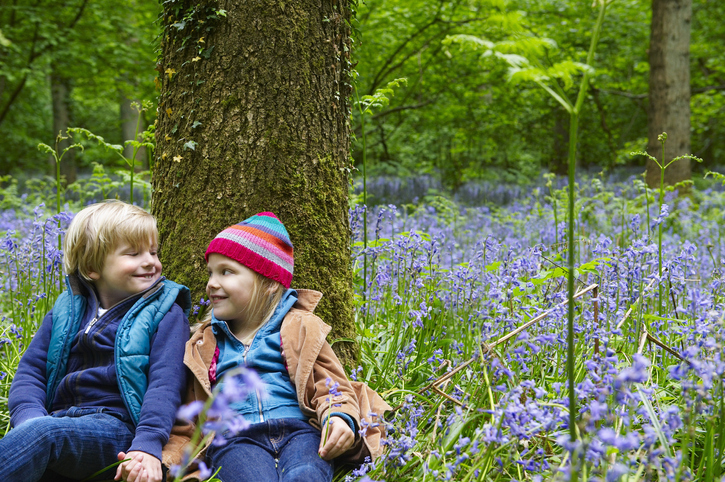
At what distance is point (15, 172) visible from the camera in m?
19.4

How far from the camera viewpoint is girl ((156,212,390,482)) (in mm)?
1927

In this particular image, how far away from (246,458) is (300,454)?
0.19 meters

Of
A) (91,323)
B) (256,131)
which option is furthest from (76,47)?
(91,323)

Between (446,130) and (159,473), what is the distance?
39.8ft

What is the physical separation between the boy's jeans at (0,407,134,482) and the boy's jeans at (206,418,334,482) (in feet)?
1.19

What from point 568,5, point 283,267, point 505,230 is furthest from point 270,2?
point 568,5

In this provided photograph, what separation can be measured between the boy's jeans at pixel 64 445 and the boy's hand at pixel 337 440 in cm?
76

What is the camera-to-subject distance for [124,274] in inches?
87.7

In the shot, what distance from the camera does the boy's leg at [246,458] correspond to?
185 centimetres

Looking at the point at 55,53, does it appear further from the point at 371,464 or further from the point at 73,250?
the point at 371,464

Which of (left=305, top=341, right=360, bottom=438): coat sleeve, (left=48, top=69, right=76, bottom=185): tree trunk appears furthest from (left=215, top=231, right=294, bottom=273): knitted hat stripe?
(left=48, top=69, right=76, bottom=185): tree trunk

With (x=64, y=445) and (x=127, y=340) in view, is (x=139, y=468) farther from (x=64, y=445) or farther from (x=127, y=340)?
(x=127, y=340)

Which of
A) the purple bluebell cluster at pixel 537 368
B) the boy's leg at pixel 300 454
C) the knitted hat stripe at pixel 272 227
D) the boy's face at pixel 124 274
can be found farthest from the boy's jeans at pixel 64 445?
the knitted hat stripe at pixel 272 227

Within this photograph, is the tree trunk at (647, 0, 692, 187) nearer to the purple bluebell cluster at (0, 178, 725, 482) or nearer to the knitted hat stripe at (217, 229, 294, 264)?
the purple bluebell cluster at (0, 178, 725, 482)
